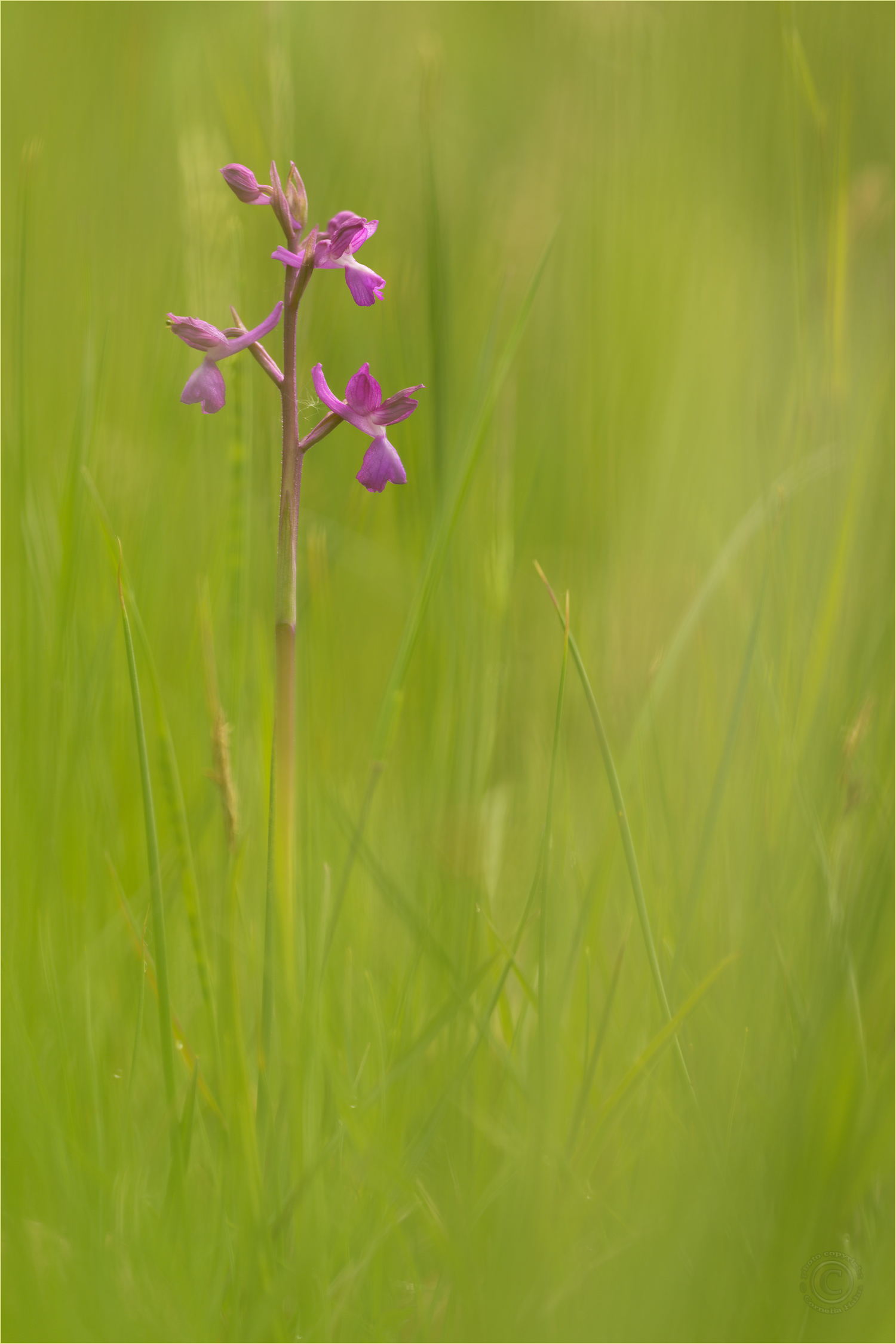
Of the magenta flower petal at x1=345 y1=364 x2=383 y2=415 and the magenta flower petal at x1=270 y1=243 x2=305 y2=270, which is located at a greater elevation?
the magenta flower petal at x1=270 y1=243 x2=305 y2=270

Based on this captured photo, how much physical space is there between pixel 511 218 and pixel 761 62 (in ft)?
1.71

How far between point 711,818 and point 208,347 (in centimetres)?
60

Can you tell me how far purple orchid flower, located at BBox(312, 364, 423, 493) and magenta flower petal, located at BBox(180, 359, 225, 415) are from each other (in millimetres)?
92

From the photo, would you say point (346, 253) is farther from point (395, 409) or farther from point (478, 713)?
point (478, 713)

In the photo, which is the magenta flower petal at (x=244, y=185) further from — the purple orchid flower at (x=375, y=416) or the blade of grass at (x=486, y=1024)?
the blade of grass at (x=486, y=1024)

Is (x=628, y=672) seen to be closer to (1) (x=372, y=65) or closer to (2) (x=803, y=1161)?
(2) (x=803, y=1161)

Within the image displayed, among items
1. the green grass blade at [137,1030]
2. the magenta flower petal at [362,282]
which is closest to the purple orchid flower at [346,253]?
A: the magenta flower petal at [362,282]

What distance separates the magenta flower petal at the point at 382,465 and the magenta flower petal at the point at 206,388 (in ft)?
0.45

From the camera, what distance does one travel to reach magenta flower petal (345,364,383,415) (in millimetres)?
798

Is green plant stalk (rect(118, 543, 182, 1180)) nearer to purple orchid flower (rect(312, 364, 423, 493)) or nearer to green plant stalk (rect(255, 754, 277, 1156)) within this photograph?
green plant stalk (rect(255, 754, 277, 1156))

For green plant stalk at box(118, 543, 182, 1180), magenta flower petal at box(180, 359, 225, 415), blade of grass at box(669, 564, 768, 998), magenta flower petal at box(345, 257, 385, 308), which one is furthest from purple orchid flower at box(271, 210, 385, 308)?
blade of grass at box(669, 564, 768, 998)

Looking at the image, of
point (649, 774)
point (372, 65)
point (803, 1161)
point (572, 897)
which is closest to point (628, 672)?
point (649, 774)

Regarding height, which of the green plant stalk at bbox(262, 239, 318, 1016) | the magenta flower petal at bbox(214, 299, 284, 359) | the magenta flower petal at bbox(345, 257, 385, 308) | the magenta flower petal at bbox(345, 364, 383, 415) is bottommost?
the green plant stalk at bbox(262, 239, 318, 1016)

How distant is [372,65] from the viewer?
2.02 m
